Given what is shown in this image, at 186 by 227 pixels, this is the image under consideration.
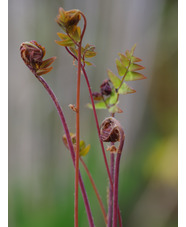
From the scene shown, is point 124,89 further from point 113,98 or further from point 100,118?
point 100,118

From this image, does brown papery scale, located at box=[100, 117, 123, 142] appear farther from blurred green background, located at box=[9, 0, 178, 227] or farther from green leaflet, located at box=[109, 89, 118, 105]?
blurred green background, located at box=[9, 0, 178, 227]

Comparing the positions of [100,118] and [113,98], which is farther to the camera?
[100,118]

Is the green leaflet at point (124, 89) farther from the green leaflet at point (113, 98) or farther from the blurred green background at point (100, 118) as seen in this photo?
the blurred green background at point (100, 118)

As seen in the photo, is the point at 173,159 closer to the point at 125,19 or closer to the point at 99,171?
the point at 99,171

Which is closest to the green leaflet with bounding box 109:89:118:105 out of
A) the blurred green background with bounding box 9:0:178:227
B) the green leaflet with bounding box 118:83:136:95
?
the green leaflet with bounding box 118:83:136:95

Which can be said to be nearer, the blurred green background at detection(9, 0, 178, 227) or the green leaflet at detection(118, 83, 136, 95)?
the green leaflet at detection(118, 83, 136, 95)

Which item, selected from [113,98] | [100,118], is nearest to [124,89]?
[113,98]

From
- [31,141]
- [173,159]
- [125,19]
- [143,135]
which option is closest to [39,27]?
[125,19]

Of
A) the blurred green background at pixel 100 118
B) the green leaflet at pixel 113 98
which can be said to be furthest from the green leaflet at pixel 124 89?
the blurred green background at pixel 100 118

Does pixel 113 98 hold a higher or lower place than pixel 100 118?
higher
